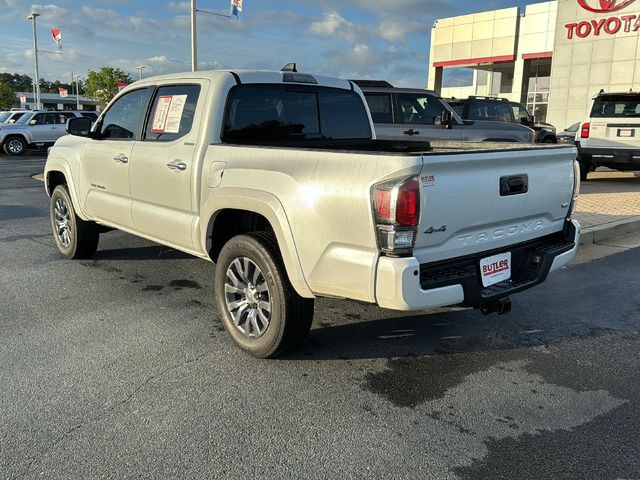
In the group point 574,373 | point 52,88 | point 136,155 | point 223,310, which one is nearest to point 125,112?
point 136,155

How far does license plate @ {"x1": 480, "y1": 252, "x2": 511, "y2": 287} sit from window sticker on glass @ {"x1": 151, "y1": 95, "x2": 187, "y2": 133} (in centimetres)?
259

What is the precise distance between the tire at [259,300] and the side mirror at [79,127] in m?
2.68

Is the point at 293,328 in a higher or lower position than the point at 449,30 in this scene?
lower

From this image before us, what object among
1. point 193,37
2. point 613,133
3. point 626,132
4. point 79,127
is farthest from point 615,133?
point 193,37

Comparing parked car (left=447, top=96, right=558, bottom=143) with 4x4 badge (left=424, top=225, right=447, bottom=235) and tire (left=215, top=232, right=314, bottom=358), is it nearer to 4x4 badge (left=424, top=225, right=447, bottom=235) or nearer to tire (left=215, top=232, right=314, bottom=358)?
tire (left=215, top=232, right=314, bottom=358)

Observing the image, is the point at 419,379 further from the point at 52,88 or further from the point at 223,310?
the point at 52,88

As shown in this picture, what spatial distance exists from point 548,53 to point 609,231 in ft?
96.9

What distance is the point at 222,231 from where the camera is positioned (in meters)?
4.24

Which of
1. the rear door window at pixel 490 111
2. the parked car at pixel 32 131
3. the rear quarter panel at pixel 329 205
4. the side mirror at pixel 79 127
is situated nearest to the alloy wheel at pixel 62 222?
the side mirror at pixel 79 127

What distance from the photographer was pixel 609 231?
7.89m

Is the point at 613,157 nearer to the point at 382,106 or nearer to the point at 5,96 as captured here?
the point at 382,106

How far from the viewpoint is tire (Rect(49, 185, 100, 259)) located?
19.9ft

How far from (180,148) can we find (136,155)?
0.71m

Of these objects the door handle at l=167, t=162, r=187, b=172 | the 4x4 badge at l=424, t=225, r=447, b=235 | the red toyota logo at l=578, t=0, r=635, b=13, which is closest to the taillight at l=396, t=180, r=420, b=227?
the 4x4 badge at l=424, t=225, r=447, b=235
